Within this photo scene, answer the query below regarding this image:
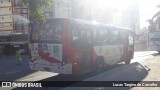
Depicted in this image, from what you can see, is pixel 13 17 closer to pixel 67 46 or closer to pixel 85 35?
pixel 85 35

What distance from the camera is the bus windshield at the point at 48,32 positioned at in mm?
13197

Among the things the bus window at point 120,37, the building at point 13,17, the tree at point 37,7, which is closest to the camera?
the tree at point 37,7

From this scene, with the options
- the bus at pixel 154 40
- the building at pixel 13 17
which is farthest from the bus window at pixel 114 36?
the building at pixel 13 17

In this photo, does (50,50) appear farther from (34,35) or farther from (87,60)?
(87,60)

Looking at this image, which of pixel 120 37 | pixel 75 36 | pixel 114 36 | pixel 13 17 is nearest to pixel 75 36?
pixel 75 36

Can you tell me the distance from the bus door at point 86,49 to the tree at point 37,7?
7.75ft

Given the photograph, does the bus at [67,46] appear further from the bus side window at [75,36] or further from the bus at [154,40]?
Answer: the bus at [154,40]

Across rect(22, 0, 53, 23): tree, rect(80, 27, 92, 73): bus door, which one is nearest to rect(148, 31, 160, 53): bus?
rect(80, 27, 92, 73): bus door

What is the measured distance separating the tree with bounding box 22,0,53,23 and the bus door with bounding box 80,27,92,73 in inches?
93.0

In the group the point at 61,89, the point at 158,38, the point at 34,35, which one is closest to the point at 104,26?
the point at 34,35

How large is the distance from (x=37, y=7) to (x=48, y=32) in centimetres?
260

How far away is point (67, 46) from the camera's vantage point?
42.4ft

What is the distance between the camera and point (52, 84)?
12.2 meters

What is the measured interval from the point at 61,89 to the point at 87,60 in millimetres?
4542
